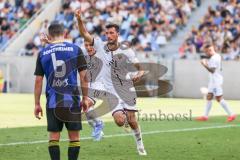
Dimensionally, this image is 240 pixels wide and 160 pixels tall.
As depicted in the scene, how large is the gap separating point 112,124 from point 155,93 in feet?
43.6

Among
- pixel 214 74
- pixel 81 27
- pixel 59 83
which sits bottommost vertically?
pixel 214 74

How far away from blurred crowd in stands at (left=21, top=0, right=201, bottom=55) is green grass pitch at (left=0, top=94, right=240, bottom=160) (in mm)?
12269

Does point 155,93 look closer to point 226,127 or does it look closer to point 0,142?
point 226,127

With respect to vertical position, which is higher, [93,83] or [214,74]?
[93,83]

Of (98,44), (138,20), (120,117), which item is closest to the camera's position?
(98,44)

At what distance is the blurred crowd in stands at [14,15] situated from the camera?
4247 centimetres

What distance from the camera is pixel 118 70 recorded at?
1485cm

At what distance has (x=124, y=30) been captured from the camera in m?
38.3

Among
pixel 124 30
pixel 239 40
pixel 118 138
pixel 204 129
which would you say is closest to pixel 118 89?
pixel 118 138

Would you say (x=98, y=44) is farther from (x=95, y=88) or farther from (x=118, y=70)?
(x=95, y=88)

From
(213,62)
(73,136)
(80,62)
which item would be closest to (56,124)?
(73,136)

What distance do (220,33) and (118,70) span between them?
20.1 meters

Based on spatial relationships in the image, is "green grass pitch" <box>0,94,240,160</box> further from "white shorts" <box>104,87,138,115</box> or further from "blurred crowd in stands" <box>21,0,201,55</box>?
"blurred crowd in stands" <box>21,0,201,55</box>

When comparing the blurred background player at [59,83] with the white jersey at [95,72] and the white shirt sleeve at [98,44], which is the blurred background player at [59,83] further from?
the white jersey at [95,72]
